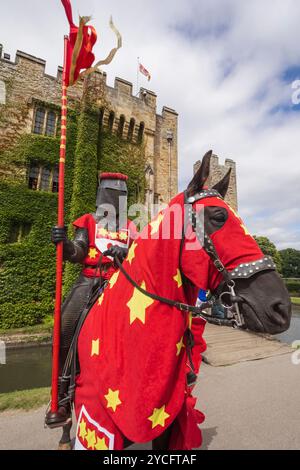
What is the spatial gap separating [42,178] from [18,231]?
3.45 meters

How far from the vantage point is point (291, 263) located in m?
75.9

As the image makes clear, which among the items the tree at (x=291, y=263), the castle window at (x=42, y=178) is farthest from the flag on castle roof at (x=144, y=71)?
the tree at (x=291, y=263)

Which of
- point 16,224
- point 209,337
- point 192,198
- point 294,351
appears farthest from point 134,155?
point 192,198

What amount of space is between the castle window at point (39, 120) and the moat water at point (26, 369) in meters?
12.1

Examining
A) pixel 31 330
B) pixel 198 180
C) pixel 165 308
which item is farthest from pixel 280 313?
pixel 31 330

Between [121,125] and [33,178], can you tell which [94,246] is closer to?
[33,178]

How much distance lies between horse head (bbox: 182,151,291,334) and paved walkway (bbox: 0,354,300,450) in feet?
9.59

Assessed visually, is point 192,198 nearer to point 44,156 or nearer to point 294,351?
point 294,351

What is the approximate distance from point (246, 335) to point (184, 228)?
8945 mm

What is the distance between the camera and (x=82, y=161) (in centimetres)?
1541

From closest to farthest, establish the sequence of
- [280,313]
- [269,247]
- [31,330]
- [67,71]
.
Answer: [280,313] < [67,71] < [31,330] < [269,247]

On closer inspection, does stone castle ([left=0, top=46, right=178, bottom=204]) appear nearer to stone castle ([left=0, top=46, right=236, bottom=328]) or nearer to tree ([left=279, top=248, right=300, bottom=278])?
stone castle ([left=0, top=46, right=236, bottom=328])

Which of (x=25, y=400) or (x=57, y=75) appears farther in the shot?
(x=57, y=75)

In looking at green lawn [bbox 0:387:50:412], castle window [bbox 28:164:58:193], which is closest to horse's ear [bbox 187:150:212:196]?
green lawn [bbox 0:387:50:412]
